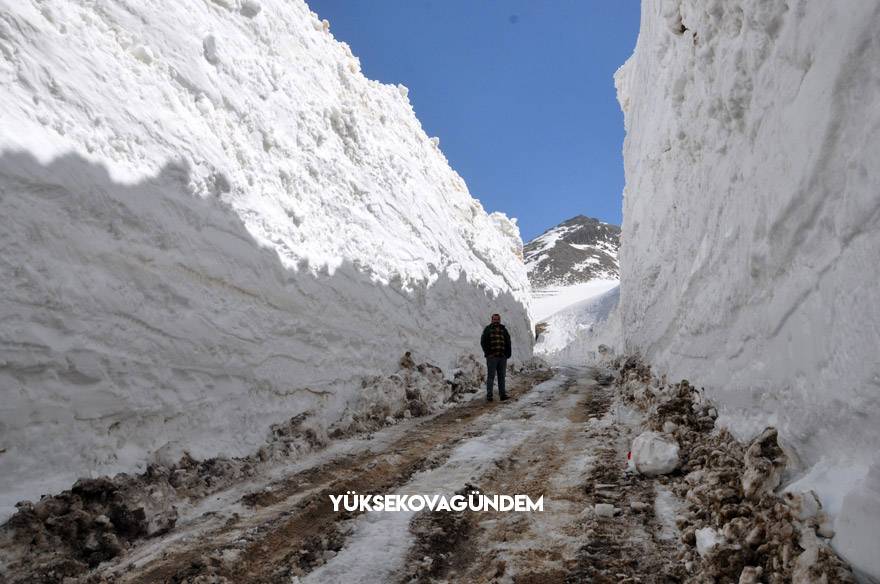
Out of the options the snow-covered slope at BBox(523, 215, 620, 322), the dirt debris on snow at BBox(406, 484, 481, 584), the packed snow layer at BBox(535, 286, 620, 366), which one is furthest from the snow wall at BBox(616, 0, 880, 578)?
the snow-covered slope at BBox(523, 215, 620, 322)

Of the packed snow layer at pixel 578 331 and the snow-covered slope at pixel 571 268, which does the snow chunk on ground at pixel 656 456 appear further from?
the snow-covered slope at pixel 571 268

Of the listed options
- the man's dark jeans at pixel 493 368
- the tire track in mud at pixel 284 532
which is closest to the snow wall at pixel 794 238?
the tire track in mud at pixel 284 532

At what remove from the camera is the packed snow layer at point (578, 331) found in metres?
34.1

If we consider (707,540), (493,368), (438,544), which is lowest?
(438,544)

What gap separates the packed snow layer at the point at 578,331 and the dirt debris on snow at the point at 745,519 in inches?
1052

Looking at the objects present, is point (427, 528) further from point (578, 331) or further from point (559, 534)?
point (578, 331)

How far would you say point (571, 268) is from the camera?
86.6 metres

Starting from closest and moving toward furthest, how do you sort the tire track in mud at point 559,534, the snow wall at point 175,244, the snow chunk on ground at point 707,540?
1. the snow chunk on ground at point 707,540
2. the tire track in mud at point 559,534
3. the snow wall at point 175,244

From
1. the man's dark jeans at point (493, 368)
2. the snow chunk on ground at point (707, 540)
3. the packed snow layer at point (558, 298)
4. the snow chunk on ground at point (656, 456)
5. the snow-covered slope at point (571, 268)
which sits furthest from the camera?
the snow-covered slope at point (571, 268)

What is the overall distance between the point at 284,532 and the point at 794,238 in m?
4.24

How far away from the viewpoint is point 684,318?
7.29 metres

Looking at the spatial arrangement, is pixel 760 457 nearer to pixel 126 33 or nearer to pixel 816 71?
pixel 816 71

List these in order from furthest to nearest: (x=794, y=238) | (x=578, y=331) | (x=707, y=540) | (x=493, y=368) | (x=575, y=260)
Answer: (x=575, y=260) → (x=578, y=331) → (x=493, y=368) → (x=794, y=238) → (x=707, y=540)

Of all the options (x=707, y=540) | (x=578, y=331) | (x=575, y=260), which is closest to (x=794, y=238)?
(x=707, y=540)
